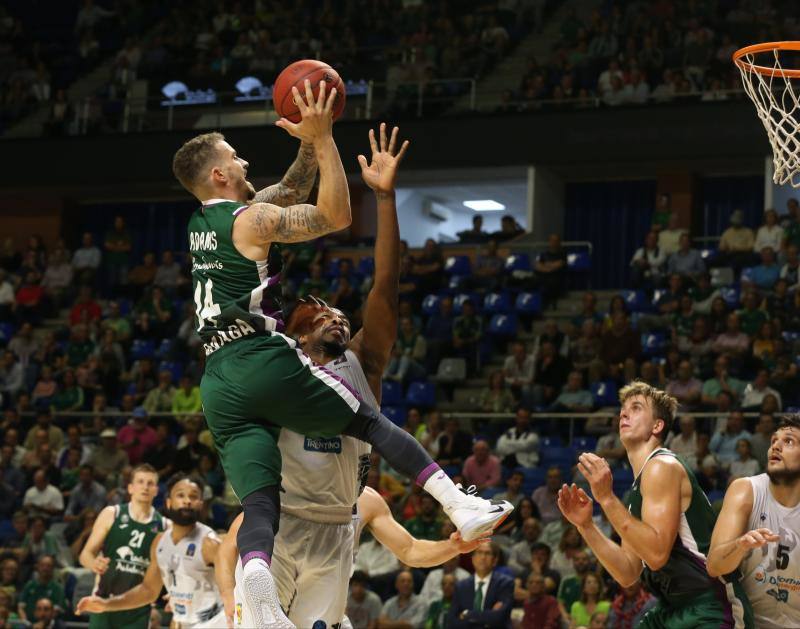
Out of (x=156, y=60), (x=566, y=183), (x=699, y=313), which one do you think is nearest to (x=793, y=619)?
(x=699, y=313)

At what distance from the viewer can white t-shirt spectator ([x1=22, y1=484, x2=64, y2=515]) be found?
50.8 feet

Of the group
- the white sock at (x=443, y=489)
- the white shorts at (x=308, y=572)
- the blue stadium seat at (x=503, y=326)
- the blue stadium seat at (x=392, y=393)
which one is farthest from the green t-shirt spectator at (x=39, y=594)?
the white sock at (x=443, y=489)

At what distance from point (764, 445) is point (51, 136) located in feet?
46.4

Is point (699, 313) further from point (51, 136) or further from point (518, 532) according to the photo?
point (51, 136)

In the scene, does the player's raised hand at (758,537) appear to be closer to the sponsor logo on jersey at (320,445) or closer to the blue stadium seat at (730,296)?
the sponsor logo on jersey at (320,445)

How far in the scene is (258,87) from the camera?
72.6ft

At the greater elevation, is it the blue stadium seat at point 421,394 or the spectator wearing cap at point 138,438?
the blue stadium seat at point 421,394

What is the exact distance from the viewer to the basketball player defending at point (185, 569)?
918cm

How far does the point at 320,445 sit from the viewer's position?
5.77 m

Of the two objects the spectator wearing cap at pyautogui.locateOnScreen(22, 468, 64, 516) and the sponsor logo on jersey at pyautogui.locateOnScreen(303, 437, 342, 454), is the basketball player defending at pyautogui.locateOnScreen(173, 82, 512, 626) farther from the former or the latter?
the spectator wearing cap at pyautogui.locateOnScreen(22, 468, 64, 516)

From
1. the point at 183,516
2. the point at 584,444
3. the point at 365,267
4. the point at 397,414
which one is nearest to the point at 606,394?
the point at 584,444

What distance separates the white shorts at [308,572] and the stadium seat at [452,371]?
438 inches

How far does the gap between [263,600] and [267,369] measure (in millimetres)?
923

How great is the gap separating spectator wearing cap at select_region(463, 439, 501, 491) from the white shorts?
8.01 m
